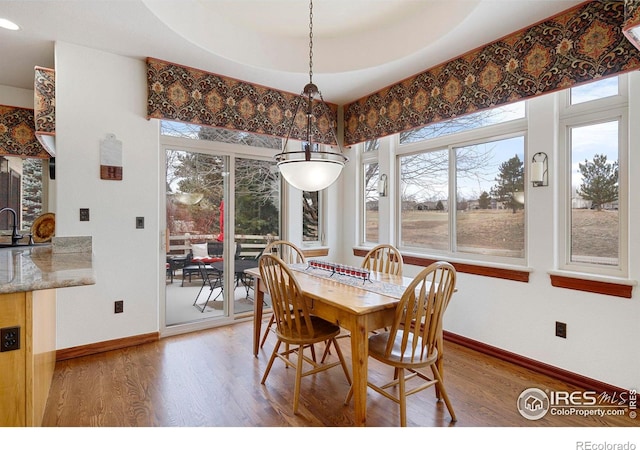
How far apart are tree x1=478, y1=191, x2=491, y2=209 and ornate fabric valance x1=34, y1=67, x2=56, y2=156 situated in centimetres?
383

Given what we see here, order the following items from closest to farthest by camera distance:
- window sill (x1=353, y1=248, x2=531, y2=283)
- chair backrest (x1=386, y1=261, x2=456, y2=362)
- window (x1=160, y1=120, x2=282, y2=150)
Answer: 1. chair backrest (x1=386, y1=261, x2=456, y2=362)
2. window sill (x1=353, y1=248, x2=531, y2=283)
3. window (x1=160, y1=120, x2=282, y2=150)

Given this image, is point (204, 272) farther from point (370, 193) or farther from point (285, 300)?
point (370, 193)

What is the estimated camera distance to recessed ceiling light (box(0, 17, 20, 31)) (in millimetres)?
2431

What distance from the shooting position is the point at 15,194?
3.55 m

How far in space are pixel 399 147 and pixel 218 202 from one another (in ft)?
7.21

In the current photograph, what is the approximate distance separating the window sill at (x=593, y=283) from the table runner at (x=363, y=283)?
1.21m

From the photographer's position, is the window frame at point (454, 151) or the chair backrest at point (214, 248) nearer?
the window frame at point (454, 151)

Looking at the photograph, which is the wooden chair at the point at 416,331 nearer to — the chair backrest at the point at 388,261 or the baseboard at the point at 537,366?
the chair backrest at the point at 388,261

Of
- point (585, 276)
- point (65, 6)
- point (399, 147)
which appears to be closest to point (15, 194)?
point (65, 6)

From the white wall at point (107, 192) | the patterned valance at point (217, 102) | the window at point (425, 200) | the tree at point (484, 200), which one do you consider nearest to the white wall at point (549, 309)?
the tree at point (484, 200)

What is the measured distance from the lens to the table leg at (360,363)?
183 centimetres

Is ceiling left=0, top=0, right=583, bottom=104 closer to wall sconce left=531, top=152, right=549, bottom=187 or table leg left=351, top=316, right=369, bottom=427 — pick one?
wall sconce left=531, top=152, right=549, bottom=187

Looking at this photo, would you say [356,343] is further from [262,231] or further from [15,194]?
[15,194]

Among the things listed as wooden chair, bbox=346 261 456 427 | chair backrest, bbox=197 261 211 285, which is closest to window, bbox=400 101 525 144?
wooden chair, bbox=346 261 456 427
